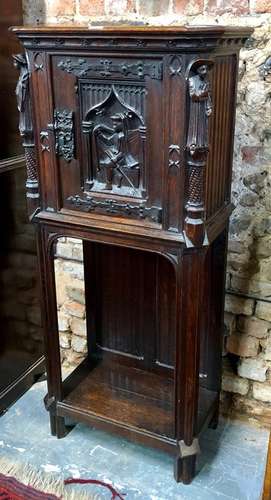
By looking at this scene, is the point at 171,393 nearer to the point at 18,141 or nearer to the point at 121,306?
the point at 121,306

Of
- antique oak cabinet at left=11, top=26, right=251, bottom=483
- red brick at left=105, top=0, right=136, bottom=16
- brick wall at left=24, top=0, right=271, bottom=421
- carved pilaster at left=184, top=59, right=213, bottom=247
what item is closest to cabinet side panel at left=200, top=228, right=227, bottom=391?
antique oak cabinet at left=11, top=26, right=251, bottom=483

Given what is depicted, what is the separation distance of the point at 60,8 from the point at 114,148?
0.77m

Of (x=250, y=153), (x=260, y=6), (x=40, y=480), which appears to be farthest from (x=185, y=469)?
(x=260, y=6)

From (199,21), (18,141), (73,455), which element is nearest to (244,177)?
(199,21)

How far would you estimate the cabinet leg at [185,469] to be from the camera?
183 cm

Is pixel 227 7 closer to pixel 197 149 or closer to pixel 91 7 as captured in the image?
pixel 91 7

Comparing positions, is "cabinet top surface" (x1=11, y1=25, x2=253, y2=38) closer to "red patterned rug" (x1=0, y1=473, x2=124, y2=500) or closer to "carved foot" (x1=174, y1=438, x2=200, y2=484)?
"carved foot" (x1=174, y1=438, x2=200, y2=484)

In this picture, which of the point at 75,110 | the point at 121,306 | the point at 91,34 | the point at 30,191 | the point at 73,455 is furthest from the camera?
the point at 121,306

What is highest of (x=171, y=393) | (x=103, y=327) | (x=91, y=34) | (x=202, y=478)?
(x=91, y=34)

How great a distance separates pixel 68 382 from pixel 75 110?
108cm

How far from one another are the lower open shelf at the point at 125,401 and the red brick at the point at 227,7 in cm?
135

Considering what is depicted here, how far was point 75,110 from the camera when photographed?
1552mm

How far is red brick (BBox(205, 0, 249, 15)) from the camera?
1711 mm

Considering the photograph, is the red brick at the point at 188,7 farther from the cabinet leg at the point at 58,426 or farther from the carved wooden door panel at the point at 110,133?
the cabinet leg at the point at 58,426
